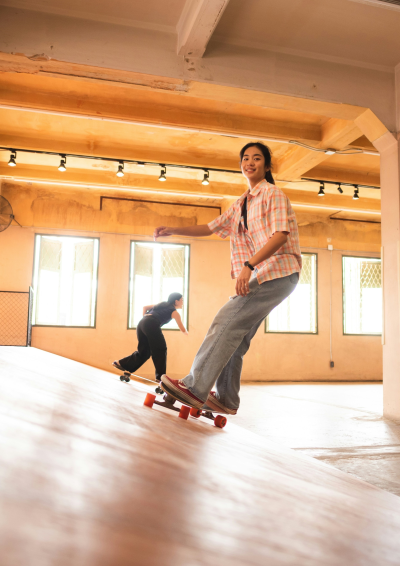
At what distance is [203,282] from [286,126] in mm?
4213

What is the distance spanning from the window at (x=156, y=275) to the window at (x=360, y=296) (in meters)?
3.79

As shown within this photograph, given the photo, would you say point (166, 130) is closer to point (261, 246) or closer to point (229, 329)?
point (261, 246)

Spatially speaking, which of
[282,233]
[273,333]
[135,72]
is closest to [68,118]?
[135,72]

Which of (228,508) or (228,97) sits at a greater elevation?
(228,97)

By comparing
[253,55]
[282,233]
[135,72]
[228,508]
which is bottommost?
[228,508]

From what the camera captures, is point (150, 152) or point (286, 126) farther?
point (150, 152)

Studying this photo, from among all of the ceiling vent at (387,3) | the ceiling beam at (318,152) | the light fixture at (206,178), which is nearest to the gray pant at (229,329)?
the ceiling vent at (387,3)

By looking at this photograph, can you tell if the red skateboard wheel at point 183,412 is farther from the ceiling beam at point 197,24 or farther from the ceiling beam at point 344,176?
the ceiling beam at point 344,176

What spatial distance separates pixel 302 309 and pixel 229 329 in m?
8.39

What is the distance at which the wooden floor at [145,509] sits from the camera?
1.04 ft

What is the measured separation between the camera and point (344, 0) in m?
3.63

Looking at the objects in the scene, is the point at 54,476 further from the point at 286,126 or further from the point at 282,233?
the point at 286,126

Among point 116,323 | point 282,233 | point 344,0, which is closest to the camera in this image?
point 282,233

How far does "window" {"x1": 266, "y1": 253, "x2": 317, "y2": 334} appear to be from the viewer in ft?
32.6
